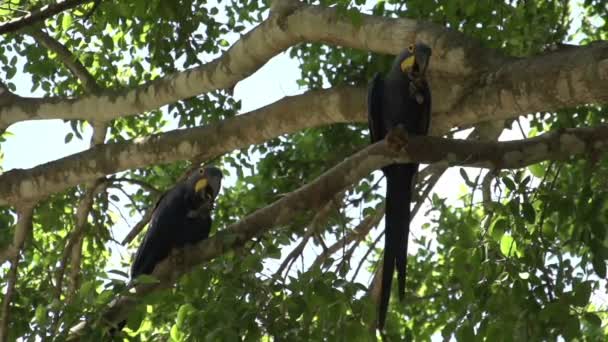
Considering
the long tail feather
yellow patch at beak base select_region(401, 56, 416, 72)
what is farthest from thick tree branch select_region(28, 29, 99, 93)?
the long tail feather

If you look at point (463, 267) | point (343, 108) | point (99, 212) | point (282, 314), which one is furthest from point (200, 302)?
point (99, 212)

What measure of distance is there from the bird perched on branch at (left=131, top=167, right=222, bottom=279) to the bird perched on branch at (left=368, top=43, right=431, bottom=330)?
3.23 feet

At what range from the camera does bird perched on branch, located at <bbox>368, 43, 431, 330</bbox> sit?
3.93 meters

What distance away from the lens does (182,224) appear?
5.05 meters

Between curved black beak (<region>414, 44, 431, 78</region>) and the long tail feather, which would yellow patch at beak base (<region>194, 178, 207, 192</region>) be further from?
curved black beak (<region>414, 44, 431, 78</region>)

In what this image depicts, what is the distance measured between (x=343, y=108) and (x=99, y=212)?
2.31 m

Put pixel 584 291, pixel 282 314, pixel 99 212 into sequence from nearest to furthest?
pixel 584 291, pixel 282 314, pixel 99 212

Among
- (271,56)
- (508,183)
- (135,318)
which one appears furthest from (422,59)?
(135,318)

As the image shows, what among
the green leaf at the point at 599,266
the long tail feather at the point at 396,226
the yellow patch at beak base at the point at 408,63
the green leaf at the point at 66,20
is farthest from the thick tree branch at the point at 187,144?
the green leaf at the point at 66,20

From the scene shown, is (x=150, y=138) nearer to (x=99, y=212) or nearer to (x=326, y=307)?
(x=99, y=212)

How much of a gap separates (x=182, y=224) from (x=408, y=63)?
5.22 ft

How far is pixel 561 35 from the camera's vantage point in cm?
623

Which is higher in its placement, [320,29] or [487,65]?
[320,29]

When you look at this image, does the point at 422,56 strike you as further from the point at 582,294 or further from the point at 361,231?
the point at 361,231
